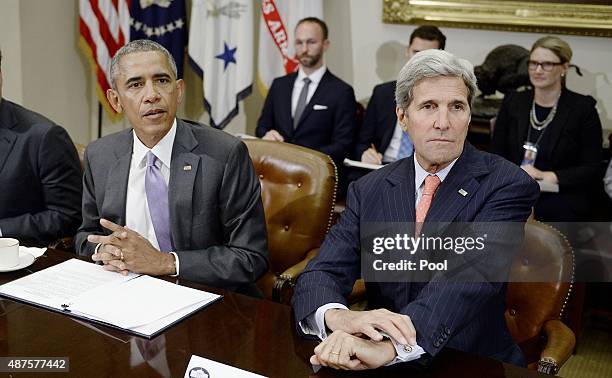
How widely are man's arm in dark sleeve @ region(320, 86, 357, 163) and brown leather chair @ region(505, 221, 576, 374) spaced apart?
7.06 ft

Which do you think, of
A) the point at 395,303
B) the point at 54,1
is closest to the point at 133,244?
the point at 395,303

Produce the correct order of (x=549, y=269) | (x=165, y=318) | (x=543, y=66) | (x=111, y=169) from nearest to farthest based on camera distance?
(x=165, y=318) → (x=549, y=269) → (x=111, y=169) → (x=543, y=66)

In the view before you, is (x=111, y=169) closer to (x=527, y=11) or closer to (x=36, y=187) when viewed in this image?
(x=36, y=187)

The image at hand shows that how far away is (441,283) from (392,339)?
271mm

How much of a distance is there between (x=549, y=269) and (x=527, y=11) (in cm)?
273

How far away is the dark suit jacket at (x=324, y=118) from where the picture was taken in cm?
408

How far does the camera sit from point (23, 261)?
71.5 inches

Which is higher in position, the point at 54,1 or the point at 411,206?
the point at 54,1

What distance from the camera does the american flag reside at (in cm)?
473

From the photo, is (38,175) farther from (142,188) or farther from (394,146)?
(394,146)

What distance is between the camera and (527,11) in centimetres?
419

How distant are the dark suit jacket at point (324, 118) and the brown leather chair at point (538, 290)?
2.12 metres

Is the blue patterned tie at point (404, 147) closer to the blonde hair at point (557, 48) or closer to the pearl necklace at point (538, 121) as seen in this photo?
the pearl necklace at point (538, 121)

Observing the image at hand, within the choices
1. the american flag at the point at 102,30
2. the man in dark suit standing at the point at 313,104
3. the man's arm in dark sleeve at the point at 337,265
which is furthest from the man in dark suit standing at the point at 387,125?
the man's arm in dark sleeve at the point at 337,265
